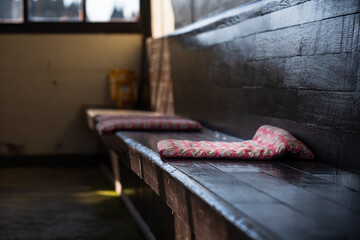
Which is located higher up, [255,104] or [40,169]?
[255,104]

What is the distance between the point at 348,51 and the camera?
2.38 metres

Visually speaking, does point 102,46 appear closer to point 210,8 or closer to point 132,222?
point 210,8

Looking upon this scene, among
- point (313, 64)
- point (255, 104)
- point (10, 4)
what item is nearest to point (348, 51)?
point (313, 64)

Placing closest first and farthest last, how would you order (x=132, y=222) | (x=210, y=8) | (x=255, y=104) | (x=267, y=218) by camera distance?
(x=267, y=218)
(x=255, y=104)
(x=132, y=222)
(x=210, y=8)

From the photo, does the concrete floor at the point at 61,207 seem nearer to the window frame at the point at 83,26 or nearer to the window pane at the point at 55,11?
the window frame at the point at 83,26

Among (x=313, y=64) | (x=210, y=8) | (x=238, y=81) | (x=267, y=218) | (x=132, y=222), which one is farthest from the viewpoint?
(x=210, y=8)

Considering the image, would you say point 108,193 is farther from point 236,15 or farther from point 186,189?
point 186,189

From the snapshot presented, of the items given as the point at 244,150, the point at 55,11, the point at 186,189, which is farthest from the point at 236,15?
the point at 55,11

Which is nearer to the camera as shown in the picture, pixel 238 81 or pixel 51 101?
pixel 238 81

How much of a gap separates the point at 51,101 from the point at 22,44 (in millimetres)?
755

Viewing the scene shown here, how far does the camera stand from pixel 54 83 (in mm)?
6918

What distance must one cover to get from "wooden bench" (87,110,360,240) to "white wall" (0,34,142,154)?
3.98 metres

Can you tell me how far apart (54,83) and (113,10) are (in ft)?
3.78

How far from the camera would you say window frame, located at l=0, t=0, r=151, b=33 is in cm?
687
